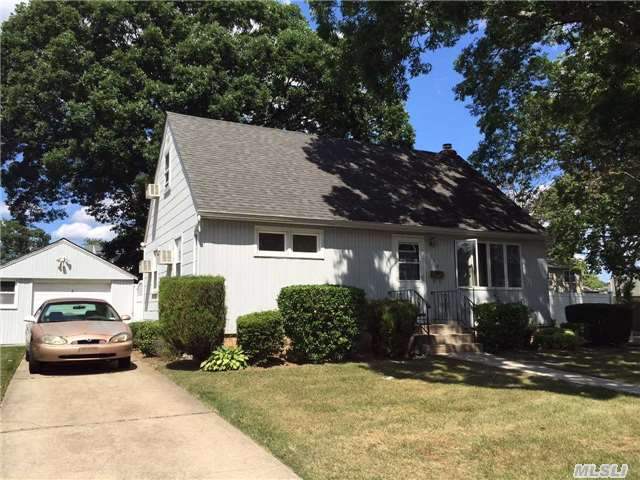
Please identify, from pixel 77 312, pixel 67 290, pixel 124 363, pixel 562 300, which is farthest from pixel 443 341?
pixel 562 300

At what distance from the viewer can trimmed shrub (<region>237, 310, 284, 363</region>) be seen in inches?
425

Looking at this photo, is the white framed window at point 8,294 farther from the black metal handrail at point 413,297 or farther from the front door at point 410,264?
the front door at point 410,264

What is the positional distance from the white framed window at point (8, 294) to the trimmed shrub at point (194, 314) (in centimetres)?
1324

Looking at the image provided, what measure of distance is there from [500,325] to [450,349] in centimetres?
147

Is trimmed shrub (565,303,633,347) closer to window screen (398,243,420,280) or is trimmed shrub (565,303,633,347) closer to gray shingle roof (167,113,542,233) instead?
gray shingle roof (167,113,542,233)

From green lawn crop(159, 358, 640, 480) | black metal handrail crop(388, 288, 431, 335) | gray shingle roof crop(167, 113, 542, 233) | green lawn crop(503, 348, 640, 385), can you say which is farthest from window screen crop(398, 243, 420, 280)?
green lawn crop(159, 358, 640, 480)

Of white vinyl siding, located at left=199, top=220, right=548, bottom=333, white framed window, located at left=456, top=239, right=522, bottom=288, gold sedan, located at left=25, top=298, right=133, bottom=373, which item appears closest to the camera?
gold sedan, located at left=25, top=298, right=133, bottom=373

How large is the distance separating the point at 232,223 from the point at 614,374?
8.83m

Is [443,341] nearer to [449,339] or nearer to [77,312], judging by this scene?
[449,339]

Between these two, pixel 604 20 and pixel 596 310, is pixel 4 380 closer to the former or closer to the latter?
pixel 604 20

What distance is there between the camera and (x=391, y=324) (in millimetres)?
11695

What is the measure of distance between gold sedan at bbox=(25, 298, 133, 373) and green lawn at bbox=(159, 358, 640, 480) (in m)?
1.23

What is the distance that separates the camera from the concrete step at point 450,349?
1263 centimetres

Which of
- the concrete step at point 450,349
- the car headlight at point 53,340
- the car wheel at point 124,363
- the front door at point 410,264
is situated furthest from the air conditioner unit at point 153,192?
the concrete step at point 450,349
